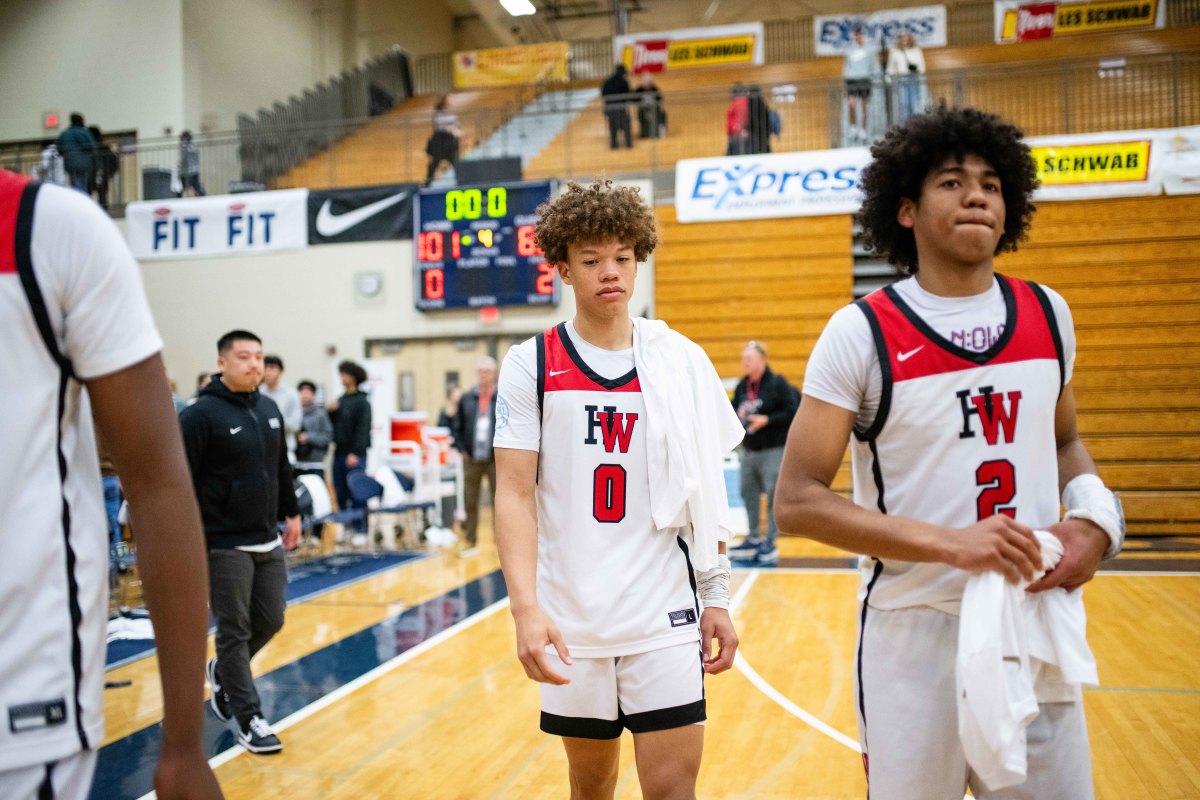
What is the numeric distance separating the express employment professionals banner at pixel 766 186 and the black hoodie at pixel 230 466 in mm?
10120

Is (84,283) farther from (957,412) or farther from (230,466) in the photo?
(230,466)

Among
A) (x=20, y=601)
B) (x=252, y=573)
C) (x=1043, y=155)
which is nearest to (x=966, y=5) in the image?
(x=1043, y=155)

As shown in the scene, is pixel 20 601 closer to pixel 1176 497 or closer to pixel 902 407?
pixel 902 407

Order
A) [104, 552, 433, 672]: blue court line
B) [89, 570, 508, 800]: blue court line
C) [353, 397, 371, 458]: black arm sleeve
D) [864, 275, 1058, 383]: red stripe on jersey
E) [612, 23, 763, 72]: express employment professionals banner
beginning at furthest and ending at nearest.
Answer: [612, 23, 763, 72]: express employment professionals banner < [353, 397, 371, 458]: black arm sleeve < [104, 552, 433, 672]: blue court line < [89, 570, 508, 800]: blue court line < [864, 275, 1058, 383]: red stripe on jersey

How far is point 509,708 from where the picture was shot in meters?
5.43

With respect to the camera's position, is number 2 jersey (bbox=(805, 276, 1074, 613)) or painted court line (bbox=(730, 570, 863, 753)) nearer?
number 2 jersey (bbox=(805, 276, 1074, 613))

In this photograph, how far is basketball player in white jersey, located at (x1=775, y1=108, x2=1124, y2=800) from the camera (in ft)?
6.50

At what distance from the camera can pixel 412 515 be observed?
12836 millimetres

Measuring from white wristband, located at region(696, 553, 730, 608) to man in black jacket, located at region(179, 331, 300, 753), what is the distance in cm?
273

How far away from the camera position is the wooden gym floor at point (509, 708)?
14.2 feet

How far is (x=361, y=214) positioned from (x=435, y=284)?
1.72 m

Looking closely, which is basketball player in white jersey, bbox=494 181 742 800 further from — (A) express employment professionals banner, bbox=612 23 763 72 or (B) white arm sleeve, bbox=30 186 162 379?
(A) express employment professionals banner, bbox=612 23 763 72

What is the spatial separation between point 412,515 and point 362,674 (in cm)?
676

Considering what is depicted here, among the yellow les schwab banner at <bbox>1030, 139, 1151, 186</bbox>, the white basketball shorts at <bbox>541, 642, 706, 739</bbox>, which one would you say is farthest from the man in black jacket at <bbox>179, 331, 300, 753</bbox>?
the yellow les schwab banner at <bbox>1030, 139, 1151, 186</bbox>
